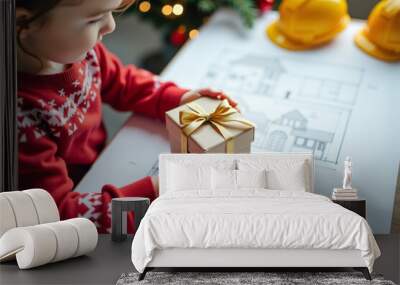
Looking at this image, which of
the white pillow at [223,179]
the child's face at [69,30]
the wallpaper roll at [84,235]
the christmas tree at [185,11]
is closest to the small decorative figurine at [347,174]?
the white pillow at [223,179]

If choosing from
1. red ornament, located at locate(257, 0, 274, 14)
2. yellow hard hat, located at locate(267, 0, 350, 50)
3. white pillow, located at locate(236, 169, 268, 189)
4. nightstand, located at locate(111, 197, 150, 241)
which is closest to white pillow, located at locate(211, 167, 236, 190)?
white pillow, located at locate(236, 169, 268, 189)

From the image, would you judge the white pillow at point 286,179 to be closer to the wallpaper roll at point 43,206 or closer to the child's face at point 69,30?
the wallpaper roll at point 43,206

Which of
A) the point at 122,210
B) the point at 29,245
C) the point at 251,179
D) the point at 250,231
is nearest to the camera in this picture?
the point at 250,231

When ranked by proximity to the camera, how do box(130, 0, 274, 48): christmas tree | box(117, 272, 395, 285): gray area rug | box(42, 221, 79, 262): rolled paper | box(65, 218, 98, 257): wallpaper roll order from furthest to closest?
box(130, 0, 274, 48): christmas tree < box(65, 218, 98, 257): wallpaper roll < box(42, 221, 79, 262): rolled paper < box(117, 272, 395, 285): gray area rug

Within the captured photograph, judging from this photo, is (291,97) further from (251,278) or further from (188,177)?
(251,278)

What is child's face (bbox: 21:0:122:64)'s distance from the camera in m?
3.38

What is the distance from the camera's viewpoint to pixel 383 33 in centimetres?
382

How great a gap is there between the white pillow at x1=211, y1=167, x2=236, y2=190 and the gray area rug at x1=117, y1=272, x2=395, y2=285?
584mm

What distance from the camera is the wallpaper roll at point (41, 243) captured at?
2803mm

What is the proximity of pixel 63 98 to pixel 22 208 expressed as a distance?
70 cm

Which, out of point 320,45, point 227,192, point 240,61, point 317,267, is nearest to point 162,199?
point 227,192

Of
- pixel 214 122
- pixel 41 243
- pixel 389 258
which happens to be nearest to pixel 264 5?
pixel 214 122

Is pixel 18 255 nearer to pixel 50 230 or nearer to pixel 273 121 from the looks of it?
pixel 50 230

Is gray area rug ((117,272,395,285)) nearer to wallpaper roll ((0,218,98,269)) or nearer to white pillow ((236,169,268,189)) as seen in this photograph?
wallpaper roll ((0,218,98,269))
